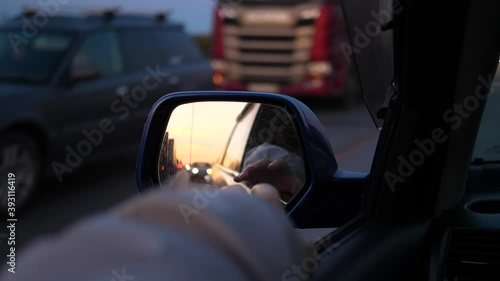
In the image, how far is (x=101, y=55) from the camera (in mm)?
8289

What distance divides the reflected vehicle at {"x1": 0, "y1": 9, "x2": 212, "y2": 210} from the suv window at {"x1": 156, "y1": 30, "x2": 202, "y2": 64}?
20cm

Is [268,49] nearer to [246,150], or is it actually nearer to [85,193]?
[85,193]

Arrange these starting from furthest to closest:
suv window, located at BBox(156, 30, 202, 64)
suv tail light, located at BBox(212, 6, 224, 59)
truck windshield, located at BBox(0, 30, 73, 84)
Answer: suv tail light, located at BBox(212, 6, 224, 59) → suv window, located at BBox(156, 30, 202, 64) → truck windshield, located at BBox(0, 30, 73, 84)

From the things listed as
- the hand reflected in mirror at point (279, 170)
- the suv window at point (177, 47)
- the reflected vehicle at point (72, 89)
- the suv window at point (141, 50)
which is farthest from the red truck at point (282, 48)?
the hand reflected in mirror at point (279, 170)

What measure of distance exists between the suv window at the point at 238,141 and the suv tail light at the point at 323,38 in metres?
13.0

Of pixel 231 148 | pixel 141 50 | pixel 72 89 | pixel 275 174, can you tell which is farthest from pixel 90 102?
pixel 275 174

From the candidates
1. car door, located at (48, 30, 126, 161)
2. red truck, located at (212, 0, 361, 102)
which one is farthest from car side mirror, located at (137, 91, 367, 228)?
red truck, located at (212, 0, 361, 102)

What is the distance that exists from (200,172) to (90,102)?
596cm

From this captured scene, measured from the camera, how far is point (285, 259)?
35.1 inches

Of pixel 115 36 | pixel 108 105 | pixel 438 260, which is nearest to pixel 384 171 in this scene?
pixel 438 260

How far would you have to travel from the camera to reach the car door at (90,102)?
24.6 feet

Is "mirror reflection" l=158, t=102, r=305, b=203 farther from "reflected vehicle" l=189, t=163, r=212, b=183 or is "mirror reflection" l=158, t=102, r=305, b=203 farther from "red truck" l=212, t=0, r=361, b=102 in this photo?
"red truck" l=212, t=0, r=361, b=102

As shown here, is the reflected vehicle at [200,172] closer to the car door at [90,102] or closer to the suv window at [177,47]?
the car door at [90,102]

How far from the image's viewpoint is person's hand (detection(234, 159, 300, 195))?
1.96 metres
